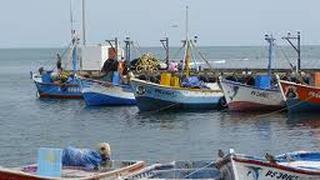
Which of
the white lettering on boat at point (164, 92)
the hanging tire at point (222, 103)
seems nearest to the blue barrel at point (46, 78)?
the white lettering on boat at point (164, 92)

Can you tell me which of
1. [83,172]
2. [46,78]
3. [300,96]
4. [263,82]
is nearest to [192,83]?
[263,82]

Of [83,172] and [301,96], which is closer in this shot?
[83,172]

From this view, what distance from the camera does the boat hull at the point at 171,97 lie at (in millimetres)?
41250

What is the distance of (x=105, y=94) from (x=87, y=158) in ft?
89.6

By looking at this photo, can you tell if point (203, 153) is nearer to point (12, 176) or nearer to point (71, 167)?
point (71, 167)

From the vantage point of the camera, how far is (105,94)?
4619cm

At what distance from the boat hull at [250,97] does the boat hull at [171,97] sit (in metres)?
1.32

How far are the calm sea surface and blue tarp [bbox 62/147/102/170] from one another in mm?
7258

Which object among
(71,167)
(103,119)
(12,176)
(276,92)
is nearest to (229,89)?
(276,92)

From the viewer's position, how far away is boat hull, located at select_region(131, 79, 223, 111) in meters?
41.2

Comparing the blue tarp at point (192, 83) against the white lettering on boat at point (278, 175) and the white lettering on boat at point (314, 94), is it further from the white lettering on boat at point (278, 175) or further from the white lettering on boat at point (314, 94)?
the white lettering on boat at point (278, 175)

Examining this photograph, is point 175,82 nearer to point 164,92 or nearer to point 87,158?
point 164,92

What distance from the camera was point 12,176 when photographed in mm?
16688

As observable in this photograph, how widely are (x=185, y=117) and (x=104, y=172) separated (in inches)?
847
